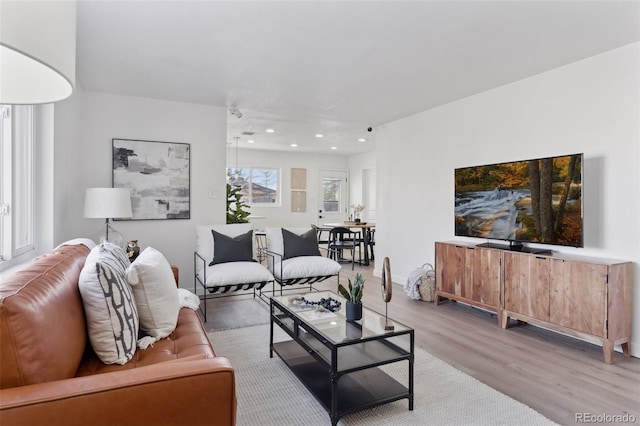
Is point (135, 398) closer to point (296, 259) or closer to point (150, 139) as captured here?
point (296, 259)

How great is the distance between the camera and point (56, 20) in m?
0.55

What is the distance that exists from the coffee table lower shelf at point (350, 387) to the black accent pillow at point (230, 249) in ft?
5.59

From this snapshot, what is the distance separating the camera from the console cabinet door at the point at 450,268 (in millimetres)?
→ 4004

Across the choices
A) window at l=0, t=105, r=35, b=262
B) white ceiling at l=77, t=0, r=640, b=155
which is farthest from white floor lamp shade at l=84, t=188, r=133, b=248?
white ceiling at l=77, t=0, r=640, b=155

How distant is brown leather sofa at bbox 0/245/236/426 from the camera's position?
1.05m

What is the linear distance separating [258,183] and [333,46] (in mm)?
6645

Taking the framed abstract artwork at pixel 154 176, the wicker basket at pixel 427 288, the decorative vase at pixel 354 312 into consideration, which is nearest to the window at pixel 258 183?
the framed abstract artwork at pixel 154 176

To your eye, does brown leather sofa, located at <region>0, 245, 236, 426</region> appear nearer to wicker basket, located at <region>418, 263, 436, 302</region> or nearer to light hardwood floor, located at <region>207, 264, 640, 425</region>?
light hardwood floor, located at <region>207, 264, 640, 425</region>

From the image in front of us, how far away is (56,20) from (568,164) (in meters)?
3.62

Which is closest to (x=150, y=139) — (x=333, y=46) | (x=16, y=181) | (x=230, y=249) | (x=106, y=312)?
(x=230, y=249)

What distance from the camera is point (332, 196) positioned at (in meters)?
10.3

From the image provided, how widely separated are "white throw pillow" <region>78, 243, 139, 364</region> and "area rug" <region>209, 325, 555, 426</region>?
0.76 meters

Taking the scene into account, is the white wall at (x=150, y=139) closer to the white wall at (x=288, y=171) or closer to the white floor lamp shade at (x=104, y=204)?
the white floor lamp shade at (x=104, y=204)

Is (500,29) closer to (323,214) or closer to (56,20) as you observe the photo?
(56,20)
